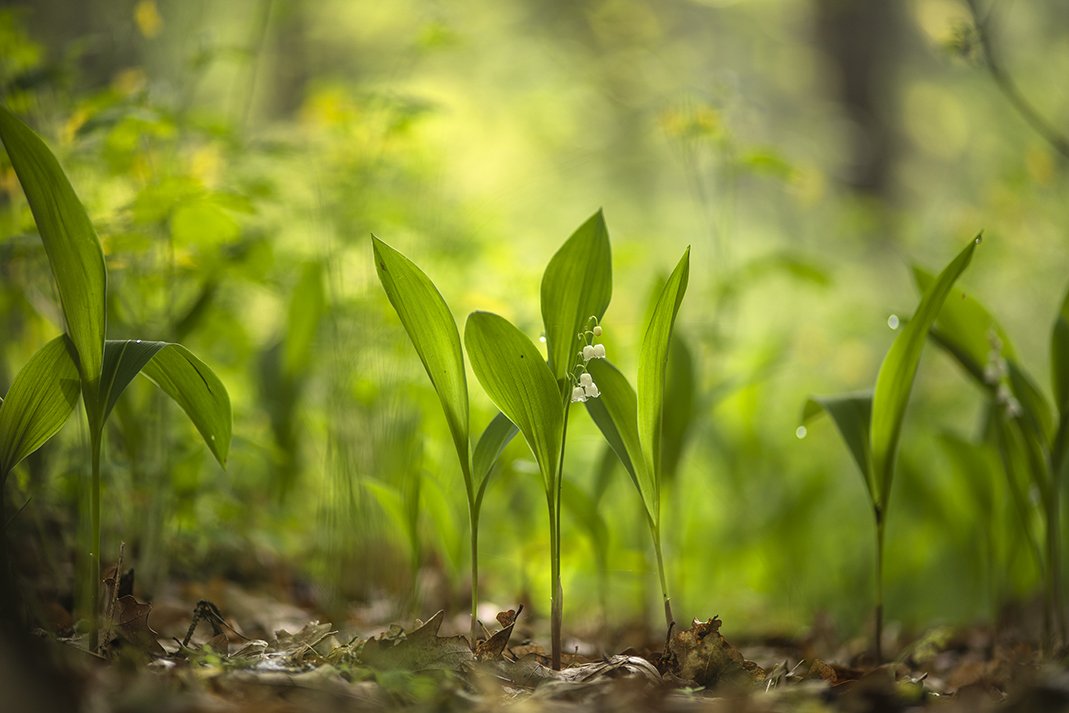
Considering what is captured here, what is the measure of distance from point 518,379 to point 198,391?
1.71 ft

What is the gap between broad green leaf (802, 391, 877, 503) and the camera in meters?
1.38

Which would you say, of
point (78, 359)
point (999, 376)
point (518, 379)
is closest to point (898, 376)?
point (999, 376)

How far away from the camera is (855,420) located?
1.39m

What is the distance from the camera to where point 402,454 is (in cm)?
194

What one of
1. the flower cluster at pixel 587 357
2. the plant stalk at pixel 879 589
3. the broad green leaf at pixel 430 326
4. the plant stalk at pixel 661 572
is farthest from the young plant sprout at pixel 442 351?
the plant stalk at pixel 879 589

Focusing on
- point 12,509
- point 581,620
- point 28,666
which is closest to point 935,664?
point 581,620

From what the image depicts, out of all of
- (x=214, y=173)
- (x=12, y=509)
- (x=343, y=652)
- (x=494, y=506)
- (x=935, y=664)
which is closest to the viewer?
(x=343, y=652)

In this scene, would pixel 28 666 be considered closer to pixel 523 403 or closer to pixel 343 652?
pixel 343 652

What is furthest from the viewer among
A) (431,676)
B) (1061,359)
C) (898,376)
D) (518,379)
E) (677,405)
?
(677,405)

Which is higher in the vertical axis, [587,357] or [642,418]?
[587,357]

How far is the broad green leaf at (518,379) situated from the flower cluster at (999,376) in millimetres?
854

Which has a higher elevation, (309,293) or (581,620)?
(309,293)

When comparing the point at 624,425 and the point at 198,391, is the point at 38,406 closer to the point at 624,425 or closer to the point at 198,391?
the point at 198,391

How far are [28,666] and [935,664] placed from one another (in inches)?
65.5
